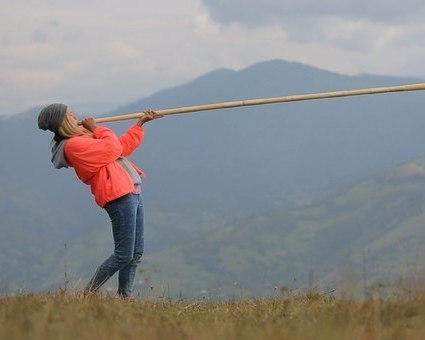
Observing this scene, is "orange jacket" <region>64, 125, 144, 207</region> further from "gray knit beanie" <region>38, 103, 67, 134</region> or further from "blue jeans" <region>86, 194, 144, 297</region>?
"gray knit beanie" <region>38, 103, 67, 134</region>

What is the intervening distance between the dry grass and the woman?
1838 millimetres

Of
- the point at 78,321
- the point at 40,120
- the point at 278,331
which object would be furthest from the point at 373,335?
the point at 40,120

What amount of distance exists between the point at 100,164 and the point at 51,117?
0.76m

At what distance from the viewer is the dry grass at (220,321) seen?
4.44 m

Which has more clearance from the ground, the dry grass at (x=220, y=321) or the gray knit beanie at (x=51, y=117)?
the gray knit beanie at (x=51, y=117)

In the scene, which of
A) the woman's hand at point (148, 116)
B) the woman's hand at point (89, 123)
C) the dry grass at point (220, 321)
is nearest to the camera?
the dry grass at point (220, 321)

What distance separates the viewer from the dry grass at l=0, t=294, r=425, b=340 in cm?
444

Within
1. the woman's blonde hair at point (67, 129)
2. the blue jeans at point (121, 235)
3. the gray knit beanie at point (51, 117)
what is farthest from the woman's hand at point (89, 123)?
the blue jeans at point (121, 235)

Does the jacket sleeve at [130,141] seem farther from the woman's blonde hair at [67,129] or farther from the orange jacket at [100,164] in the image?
the woman's blonde hair at [67,129]

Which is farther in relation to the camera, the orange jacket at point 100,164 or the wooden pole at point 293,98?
the wooden pole at point 293,98

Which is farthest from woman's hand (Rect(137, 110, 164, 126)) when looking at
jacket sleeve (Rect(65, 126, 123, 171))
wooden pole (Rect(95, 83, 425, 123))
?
jacket sleeve (Rect(65, 126, 123, 171))

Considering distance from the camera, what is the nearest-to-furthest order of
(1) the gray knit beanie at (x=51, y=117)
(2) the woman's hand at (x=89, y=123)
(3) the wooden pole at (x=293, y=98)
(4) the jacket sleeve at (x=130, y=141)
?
(1) the gray knit beanie at (x=51, y=117) → (3) the wooden pole at (x=293, y=98) → (2) the woman's hand at (x=89, y=123) → (4) the jacket sleeve at (x=130, y=141)

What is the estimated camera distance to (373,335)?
183 inches

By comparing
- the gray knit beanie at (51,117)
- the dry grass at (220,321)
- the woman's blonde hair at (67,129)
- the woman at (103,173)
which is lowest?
the dry grass at (220,321)
